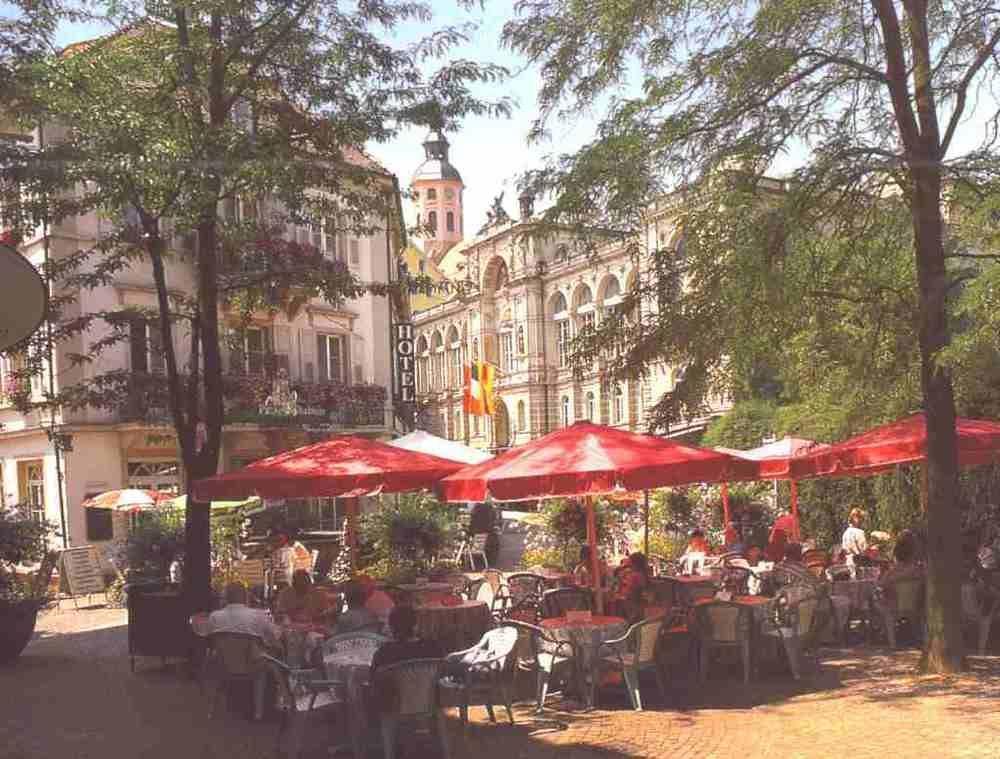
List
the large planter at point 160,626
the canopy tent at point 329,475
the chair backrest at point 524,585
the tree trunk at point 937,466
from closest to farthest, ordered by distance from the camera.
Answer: the tree trunk at point 937,466 < the canopy tent at point 329,475 < the large planter at point 160,626 < the chair backrest at point 524,585

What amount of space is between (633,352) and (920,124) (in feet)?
10.3

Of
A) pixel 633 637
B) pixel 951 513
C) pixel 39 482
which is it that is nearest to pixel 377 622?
pixel 633 637

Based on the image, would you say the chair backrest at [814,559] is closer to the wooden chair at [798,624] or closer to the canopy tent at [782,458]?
the canopy tent at [782,458]

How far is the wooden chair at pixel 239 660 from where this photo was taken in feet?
28.7

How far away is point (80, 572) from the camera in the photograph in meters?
19.1

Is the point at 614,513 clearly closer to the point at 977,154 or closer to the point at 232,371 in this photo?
the point at 232,371

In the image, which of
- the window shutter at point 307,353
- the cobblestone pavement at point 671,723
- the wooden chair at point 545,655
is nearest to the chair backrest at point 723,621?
the cobblestone pavement at point 671,723

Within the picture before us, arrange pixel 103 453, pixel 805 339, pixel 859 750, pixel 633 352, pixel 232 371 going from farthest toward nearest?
pixel 103 453 < pixel 232 371 < pixel 805 339 < pixel 633 352 < pixel 859 750

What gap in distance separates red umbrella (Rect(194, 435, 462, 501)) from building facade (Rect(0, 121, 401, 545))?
9.20 meters

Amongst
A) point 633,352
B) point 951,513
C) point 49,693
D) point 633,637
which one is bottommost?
point 49,693

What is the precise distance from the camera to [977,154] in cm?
912

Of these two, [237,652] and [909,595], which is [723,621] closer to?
[909,595]

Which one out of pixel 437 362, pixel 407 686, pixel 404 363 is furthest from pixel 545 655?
pixel 437 362

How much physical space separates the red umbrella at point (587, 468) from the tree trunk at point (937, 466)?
1683mm
